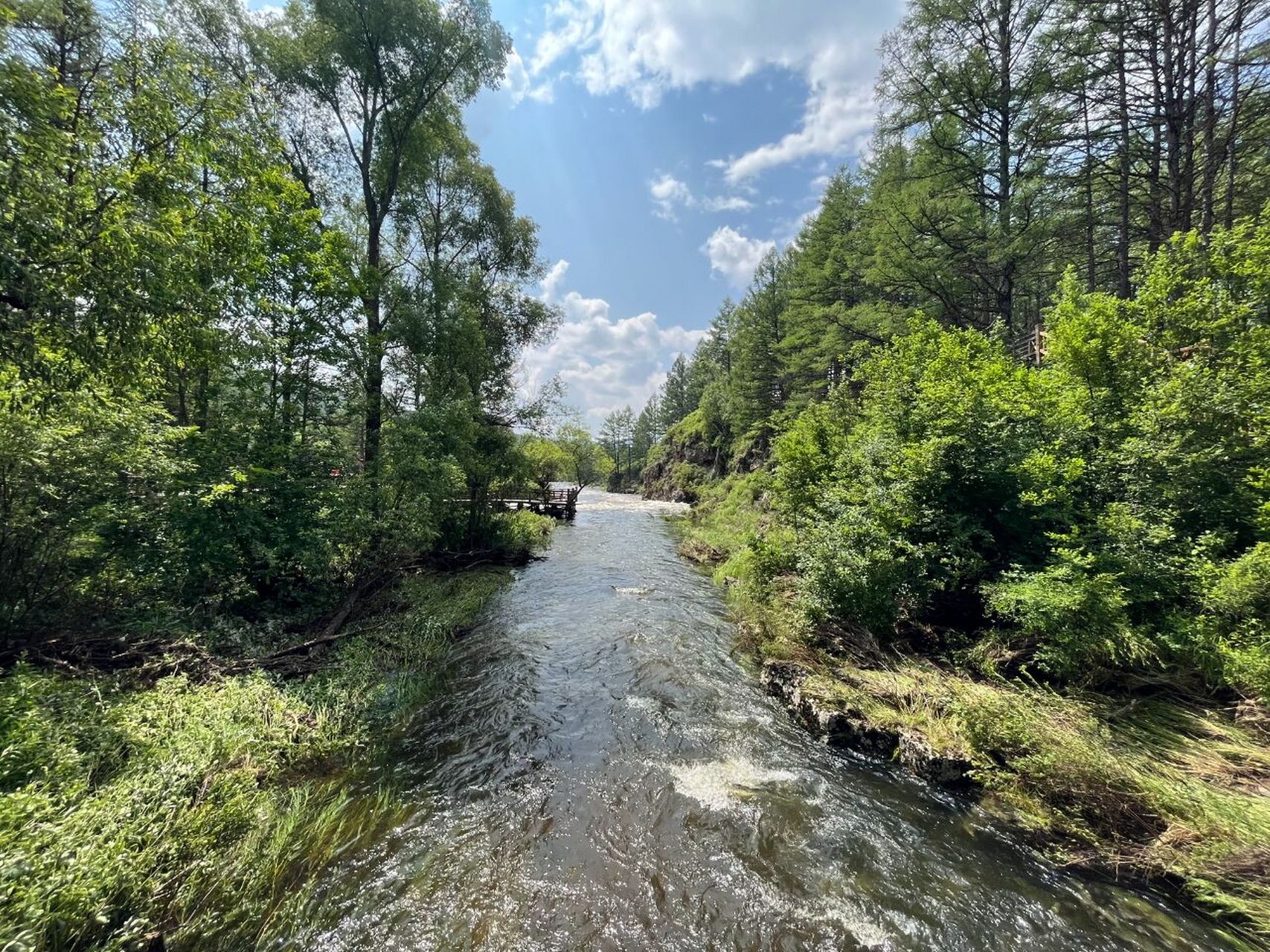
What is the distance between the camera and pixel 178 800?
383cm

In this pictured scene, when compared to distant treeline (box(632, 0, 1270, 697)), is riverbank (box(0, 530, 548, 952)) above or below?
below

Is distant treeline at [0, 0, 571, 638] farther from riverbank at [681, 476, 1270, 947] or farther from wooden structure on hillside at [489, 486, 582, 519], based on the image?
wooden structure on hillside at [489, 486, 582, 519]

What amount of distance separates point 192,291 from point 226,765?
556 cm

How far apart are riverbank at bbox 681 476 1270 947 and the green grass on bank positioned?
21.7 feet

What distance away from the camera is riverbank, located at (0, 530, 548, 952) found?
9.60 feet

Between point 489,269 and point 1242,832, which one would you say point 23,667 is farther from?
point 489,269

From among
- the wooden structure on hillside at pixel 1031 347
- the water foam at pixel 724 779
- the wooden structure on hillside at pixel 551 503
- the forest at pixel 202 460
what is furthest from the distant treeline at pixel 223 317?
the wooden structure on hillside at pixel 1031 347

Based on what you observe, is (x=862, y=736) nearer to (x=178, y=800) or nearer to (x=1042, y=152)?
(x=178, y=800)

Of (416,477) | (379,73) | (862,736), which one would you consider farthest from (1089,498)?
(379,73)

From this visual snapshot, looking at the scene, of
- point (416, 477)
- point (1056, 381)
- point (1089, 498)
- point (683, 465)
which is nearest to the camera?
point (1089, 498)

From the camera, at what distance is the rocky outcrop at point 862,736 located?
19.0ft

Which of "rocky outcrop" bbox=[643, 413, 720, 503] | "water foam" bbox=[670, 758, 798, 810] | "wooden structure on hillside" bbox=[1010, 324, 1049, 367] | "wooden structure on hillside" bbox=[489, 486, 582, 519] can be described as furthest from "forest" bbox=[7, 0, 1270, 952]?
"rocky outcrop" bbox=[643, 413, 720, 503]

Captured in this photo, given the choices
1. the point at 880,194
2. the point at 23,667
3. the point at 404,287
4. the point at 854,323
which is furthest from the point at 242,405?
the point at 880,194

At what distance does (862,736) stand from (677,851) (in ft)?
11.2
